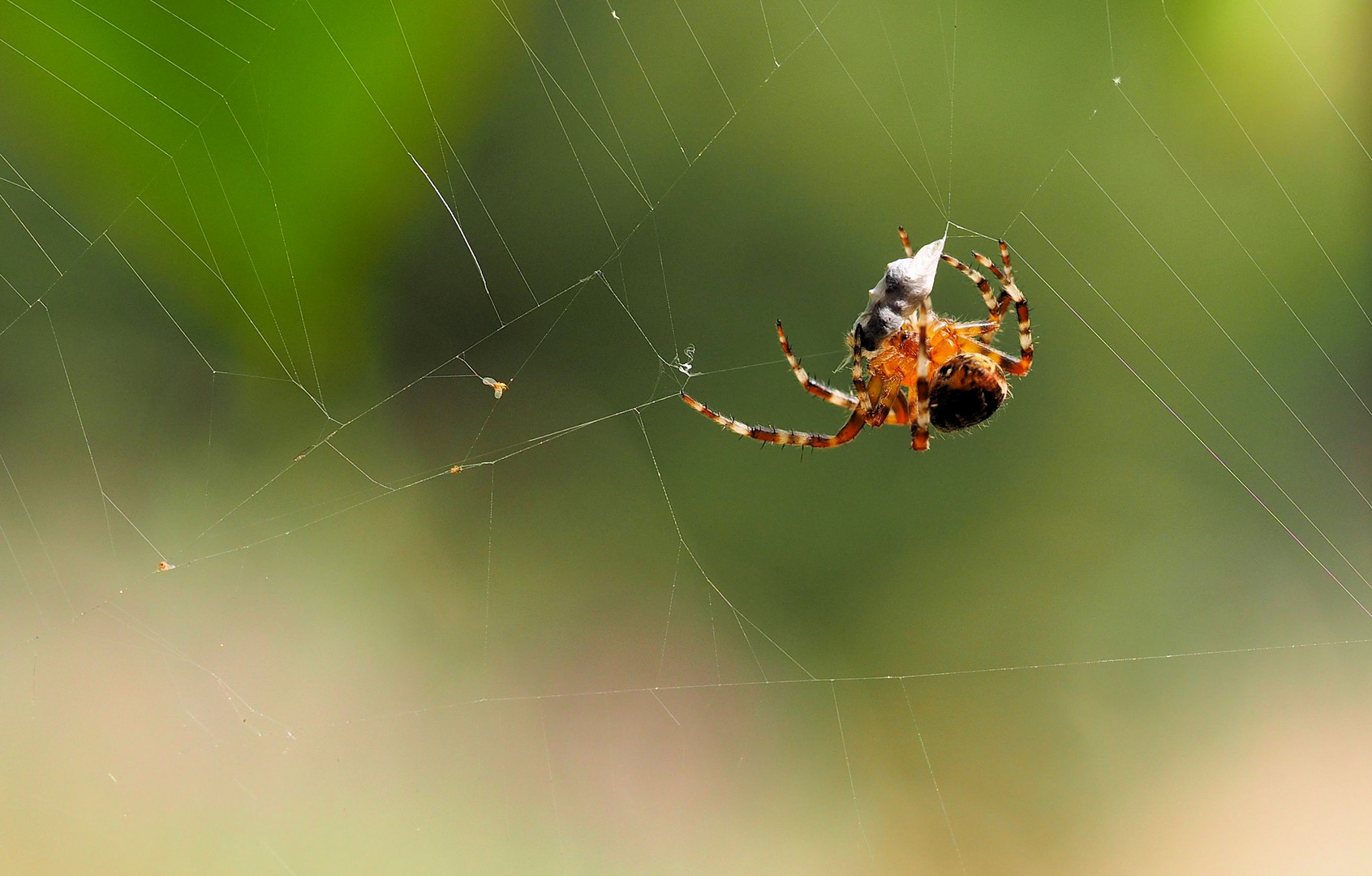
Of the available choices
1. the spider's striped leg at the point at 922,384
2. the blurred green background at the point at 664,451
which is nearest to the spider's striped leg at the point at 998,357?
the spider's striped leg at the point at 922,384

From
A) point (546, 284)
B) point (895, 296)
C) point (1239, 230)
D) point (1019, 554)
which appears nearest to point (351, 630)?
point (546, 284)

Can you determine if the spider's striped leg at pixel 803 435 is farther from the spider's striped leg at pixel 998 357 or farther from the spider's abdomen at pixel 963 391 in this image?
the spider's striped leg at pixel 998 357

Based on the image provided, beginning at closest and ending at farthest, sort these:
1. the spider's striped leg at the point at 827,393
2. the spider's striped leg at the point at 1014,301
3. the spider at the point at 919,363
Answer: the spider at the point at 919,363
the spider's striped leg at the point at 1014,301
the spider's striped leg at the point at 827,393

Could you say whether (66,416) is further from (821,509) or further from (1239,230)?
(1239,230)

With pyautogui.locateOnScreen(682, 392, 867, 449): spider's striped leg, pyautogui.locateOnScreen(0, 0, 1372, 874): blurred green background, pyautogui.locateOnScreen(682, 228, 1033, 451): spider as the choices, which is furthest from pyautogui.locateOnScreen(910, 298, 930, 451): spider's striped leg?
pyautogui.locateOnScreen(0, 0, 1372, 874): blurred green background

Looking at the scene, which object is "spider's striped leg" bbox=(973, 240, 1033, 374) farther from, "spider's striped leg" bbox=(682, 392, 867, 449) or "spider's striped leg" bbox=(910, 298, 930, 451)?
"spider's striped leg" bbox=(682, 392, 867, 449)

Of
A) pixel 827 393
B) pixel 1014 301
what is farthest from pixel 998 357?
pixel 827 393

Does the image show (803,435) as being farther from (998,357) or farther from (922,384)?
(998,357)

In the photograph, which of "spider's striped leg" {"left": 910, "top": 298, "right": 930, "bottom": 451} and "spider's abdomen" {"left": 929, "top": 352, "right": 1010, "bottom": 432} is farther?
"spider's abdomen" {"left": 929, "top": 352, "right": 1010, "bottom": 432}
